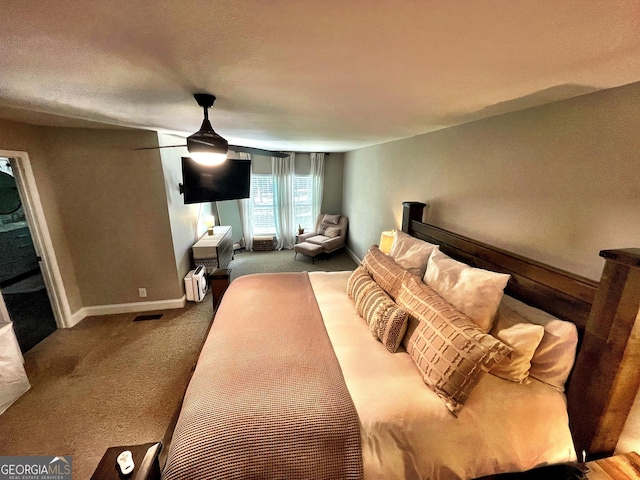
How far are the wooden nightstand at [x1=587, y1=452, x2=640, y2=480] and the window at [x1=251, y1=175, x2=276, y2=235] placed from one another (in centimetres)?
555

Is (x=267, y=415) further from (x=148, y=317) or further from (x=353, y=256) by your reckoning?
(x=353, y=256)

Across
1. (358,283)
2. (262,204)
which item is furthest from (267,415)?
(262,204)

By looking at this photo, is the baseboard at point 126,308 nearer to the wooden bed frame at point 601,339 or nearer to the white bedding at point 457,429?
the white bedding at point 457,429

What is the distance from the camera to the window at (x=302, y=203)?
5840 millimetres

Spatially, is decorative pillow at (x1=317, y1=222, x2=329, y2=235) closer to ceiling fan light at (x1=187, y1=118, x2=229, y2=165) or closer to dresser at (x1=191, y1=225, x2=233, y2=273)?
dresser at (x1=191, y1=225, x2=233, y2=273)

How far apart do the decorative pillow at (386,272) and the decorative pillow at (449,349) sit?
0.33 m

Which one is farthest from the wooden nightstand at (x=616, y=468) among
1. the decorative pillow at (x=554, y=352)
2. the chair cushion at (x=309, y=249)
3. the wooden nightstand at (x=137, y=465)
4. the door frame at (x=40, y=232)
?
the door frame at (x=40, y=232)

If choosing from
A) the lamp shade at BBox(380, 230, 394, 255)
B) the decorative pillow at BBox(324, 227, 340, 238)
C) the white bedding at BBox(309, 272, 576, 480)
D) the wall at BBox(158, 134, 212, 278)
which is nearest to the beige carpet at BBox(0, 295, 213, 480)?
the wall at BBox(158, 134, 212, 278)

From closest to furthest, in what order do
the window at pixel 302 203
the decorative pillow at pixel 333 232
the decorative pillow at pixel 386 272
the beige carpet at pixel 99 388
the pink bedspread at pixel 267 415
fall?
the pink bedspread at pixel 267 415 → the beige carpet at pixel 99 388 → the decorative pillow at pixel 386 272 → the decorative pillow at pixel 333 232 → the window at pixel 302 203

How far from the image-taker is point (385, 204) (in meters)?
3.67

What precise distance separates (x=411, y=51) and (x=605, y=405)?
66.8 inches

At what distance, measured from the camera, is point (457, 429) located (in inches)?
44.3

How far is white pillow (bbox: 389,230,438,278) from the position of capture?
6.70 ft

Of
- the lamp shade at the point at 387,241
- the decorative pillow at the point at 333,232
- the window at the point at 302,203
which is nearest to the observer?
the lamp shade at the point at 387,241
